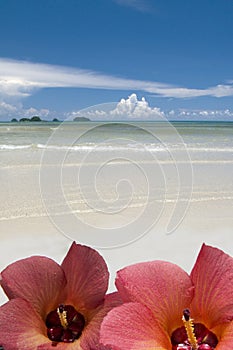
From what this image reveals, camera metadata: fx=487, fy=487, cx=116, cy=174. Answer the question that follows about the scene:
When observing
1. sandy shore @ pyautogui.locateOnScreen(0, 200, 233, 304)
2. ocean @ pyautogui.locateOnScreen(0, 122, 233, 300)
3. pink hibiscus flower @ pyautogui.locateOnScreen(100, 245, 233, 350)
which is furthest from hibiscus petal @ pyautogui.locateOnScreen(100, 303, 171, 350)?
sandy shore @ pyautogui.locateOnScreen(0, 200, 233, 304)

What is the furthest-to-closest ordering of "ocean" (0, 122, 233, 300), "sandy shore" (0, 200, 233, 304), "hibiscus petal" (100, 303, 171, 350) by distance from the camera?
1. "sandy shore" (0, 200, 233, 304)
2. "ocean" (0, 122, 233, 300)
3. "hibiscus petal" (100, 303, 171, 350)

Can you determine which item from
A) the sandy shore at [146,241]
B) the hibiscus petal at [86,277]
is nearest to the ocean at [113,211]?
the sandy shore at [146,241]

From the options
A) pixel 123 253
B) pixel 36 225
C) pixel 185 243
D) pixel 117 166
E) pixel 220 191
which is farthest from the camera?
pixel 117 166

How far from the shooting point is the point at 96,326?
27 cm

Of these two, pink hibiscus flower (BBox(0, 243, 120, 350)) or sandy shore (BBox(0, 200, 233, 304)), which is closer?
pink hibiscus flower (BBox(0, 243, 120, 350))

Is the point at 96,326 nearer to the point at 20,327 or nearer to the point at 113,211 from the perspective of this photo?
the point at 20,327

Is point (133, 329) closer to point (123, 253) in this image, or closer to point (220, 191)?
point (123, 253)

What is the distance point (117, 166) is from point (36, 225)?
236cm

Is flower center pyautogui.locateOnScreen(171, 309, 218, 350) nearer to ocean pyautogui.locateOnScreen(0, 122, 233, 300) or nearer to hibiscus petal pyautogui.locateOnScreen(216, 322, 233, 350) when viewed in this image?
hibiscus petal pyautogui.locateOnScreen(216, 322, 233, 350)

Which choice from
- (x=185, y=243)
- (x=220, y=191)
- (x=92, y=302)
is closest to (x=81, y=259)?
(x=92, y=302)

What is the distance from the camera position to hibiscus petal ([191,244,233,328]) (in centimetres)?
26

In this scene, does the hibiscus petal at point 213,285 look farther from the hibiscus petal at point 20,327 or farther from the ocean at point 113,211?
the ocean at point 113,211

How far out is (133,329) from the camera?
0.75 feet

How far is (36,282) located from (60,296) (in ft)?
0.06
